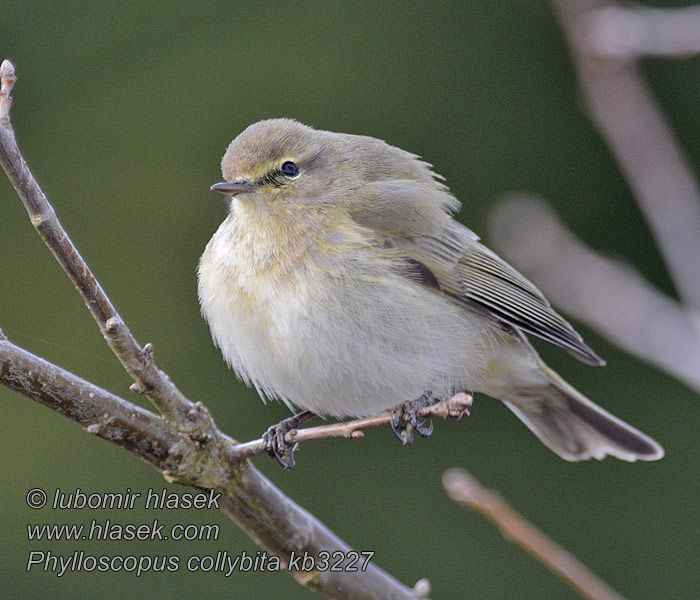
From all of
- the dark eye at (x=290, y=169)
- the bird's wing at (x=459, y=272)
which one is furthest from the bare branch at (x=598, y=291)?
the dark eye at (x=290, y=169)

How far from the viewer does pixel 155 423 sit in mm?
2373

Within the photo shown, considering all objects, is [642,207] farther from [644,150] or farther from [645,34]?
[645,34]

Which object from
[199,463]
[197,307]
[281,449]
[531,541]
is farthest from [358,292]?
[197,307]

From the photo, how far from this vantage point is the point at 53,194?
4980 mm

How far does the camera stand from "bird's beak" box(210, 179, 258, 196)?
3.05 m

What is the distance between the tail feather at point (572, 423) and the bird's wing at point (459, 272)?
0.33m

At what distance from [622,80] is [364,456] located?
2762 mm

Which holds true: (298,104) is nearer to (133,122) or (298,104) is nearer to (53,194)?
(133,122)

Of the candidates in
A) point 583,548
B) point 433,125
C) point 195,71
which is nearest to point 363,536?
point 583,548

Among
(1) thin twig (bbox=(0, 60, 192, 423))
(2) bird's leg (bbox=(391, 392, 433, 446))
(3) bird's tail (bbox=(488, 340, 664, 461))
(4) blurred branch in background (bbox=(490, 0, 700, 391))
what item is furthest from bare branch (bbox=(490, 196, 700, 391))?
(1) thin twig (bbox=(0, 60, 192, 423))

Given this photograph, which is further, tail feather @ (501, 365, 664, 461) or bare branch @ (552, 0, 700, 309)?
tail feather @ (501, 365, 664, 461)

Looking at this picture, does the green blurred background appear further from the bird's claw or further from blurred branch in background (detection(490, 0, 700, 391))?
the bird's claw

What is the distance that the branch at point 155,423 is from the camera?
80.3 inches

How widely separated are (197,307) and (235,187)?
2012 millimetres
